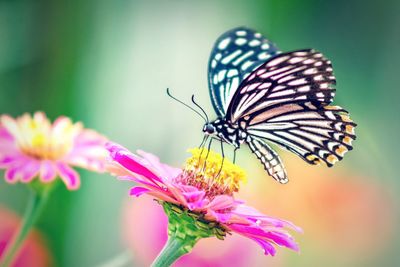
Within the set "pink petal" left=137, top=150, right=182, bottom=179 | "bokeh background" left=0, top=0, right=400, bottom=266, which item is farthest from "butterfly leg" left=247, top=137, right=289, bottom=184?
"bokeh background" left=0, top=0, right=400, bottom=266

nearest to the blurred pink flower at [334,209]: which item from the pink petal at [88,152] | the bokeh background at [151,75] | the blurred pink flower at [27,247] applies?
the bokeh background at [151,75]

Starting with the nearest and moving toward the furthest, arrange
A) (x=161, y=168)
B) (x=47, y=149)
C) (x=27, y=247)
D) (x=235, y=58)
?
1. (x=161, y=168)
2. (x=47, y=149)
3. (x=235, y=58)
4. (x=27, y=247)

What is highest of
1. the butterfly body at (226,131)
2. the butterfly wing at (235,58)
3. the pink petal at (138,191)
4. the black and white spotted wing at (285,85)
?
the butterfly wing at (235,58)

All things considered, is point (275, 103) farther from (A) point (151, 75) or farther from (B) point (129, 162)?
(A) point (151, 75)

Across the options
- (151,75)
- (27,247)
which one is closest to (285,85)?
(27,247)

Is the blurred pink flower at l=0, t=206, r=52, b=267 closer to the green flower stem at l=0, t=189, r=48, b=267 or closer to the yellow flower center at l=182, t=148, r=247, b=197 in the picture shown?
the green flower stem at l=0, t=189, r=48, b=267

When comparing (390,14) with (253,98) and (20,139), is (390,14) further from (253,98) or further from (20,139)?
(20,139)

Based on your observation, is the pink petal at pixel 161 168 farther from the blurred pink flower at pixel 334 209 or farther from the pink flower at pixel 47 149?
the blurred pink flower at pixel 334 209
